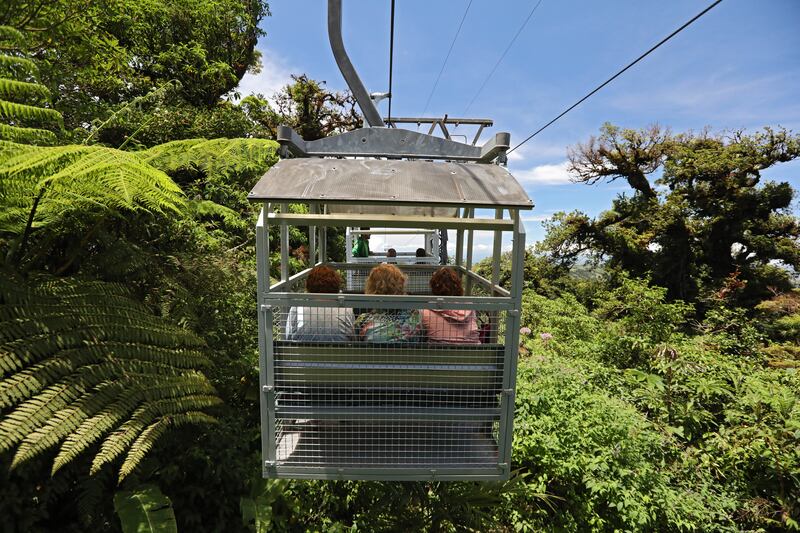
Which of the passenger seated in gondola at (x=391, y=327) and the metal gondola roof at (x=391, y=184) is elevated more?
the metal gondola roof at (x=391, y=184)

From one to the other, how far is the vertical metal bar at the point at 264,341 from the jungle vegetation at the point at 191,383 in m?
0.82

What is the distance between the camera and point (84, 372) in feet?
7.42

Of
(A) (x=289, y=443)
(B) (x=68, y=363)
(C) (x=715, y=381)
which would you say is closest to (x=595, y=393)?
(C) (x=715, y=381)

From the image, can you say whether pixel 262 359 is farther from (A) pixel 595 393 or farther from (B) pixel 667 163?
(B) pixel 667 163

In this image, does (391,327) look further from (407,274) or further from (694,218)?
(694,218)

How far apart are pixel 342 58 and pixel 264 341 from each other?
6.73ft

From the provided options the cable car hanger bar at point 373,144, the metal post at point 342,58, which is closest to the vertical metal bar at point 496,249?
the cable car hanger bar at point 373,144

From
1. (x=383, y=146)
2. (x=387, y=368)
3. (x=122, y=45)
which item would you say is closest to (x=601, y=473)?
(x=387, y=368)

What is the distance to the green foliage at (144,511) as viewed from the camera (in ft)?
7.75

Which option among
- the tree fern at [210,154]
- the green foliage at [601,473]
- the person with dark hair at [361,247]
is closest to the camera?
the green foliage at [601,473]

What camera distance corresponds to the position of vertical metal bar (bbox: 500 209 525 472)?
2041 mm

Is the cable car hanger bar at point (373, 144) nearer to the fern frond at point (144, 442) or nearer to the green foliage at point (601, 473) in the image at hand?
the fern frond at point (144, 442)

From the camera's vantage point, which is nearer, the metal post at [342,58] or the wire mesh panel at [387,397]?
the wire mesh panel at [387,397]

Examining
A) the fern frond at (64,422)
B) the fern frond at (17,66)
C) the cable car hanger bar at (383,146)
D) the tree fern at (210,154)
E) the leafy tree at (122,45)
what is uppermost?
the leafy tree at (122,45)
